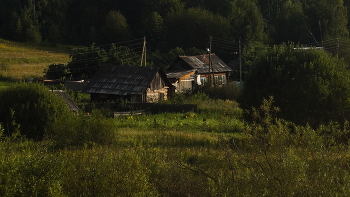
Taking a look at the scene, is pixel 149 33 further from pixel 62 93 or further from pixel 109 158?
pixel 109 158

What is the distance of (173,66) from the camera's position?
4738cm

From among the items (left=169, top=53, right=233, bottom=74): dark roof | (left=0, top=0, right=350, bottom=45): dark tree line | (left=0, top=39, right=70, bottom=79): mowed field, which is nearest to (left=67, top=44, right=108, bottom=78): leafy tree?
(left=0, top=39, right=70, bottom=79): mowed field

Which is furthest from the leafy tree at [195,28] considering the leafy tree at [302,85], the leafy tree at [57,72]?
the leafy tree at [302,85]

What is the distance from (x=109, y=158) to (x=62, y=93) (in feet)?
61.2

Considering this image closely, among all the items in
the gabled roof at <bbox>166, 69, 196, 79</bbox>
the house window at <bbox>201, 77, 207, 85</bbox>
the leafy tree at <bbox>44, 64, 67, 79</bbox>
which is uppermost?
the leafy tree at <bbox>44, 64, 67, 79</bbox>

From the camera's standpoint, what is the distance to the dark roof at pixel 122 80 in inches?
1355

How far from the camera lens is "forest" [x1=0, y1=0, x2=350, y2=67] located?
61.5 m

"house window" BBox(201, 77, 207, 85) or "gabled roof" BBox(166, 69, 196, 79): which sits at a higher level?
"gabled roof" BBox(166, 69, 196, 79)

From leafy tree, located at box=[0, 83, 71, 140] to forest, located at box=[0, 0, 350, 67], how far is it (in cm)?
3709

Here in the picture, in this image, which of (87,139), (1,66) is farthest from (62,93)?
(1,66)

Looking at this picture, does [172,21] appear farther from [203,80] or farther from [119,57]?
[119,57]

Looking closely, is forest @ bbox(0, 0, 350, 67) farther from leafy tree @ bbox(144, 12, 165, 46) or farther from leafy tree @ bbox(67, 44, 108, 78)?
leafy tree @ bbox(67, 44, 108, 78)

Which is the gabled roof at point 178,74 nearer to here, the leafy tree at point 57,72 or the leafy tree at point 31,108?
the leafy tree at point 57,72

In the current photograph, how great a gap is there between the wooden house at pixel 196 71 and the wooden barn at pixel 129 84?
20.7 feet
